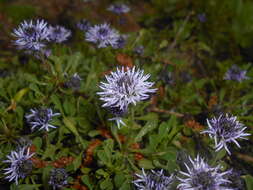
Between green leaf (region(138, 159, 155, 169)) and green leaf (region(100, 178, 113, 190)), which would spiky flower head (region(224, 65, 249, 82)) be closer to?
green leaf (region(138, 159, 155, 169))

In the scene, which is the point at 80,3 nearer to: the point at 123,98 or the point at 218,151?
the point at 123,98

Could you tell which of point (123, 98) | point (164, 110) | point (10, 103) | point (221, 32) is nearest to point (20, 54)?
point (10, 103)

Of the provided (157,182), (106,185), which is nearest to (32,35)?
(106,185)

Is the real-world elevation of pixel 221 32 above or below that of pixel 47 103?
above

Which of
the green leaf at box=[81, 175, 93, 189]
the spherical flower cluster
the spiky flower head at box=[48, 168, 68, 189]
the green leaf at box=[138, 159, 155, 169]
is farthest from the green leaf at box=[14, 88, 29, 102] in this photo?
the green leaf at box=[138, 159, 155, 169]

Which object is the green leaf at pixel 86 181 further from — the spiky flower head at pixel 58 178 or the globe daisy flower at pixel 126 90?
the globe daisy flower at pixel 126 90

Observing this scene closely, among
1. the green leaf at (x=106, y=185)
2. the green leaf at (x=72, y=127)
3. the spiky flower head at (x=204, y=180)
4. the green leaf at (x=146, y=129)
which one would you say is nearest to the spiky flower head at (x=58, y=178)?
the green leaf at (x=106, y=185)

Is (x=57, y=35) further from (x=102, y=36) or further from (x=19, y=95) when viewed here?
(x=19, y=95)

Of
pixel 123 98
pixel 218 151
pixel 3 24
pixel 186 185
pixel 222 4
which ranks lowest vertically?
pixel 186 185
